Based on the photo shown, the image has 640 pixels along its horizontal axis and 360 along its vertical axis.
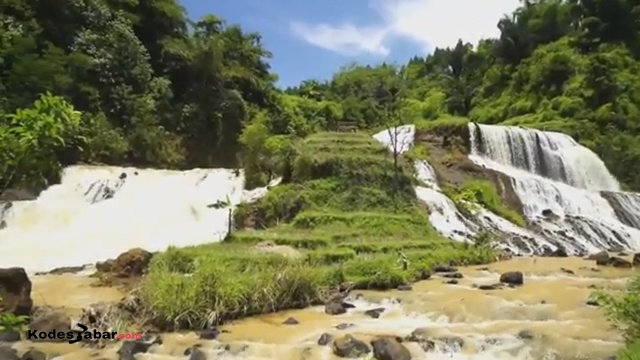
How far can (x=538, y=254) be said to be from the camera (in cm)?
1870

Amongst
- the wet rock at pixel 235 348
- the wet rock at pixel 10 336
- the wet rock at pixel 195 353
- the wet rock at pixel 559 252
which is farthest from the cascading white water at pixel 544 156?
the wet rock at pixel 10 336

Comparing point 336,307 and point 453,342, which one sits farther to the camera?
point 336,307

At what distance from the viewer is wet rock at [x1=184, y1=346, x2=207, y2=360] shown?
790 centimetres

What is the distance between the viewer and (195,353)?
7.99 meters

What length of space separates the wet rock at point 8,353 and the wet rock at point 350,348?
4058mm

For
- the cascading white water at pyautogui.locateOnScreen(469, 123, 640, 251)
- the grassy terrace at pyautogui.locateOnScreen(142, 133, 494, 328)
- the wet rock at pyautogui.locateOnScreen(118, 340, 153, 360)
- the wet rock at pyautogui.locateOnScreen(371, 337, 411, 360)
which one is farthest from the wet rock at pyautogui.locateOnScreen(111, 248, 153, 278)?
the cascading white water at pyautogui.locateOnScreen(469, 123, 640, 251)

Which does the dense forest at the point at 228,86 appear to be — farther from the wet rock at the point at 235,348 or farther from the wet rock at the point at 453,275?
the wet rock at the point at 453,275

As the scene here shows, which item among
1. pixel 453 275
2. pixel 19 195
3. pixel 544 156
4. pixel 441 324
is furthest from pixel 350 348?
pixel 544 156

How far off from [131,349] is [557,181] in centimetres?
2354

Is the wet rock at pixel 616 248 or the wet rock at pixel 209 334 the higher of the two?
the wet rock at pixel 209 334

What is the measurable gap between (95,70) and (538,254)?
2028 cm

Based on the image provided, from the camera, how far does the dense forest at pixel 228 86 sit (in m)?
25.0

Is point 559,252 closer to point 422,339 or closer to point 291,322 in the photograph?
point 422,339

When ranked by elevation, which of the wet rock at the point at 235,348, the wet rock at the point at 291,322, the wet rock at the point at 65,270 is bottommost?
the wet rock at the point at 235,348
